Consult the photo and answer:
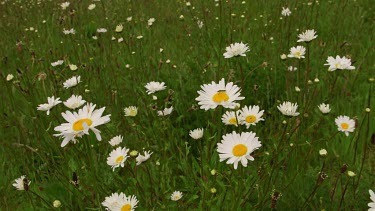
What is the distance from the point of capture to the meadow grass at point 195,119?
1.75 metres

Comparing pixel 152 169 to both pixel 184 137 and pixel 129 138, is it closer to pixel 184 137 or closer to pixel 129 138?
pixel 129 138

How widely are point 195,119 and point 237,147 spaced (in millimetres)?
1257

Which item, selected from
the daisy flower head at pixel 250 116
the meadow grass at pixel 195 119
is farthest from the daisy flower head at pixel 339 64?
the daisy flower head at pixel 250 116

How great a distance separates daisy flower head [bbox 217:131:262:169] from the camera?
1306 mm

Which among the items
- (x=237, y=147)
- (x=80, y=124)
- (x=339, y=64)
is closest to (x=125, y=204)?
(x=80, y=124)

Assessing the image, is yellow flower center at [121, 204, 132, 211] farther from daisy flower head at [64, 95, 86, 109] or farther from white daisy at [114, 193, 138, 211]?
daisy flower head at [64, 95, 86, 109]

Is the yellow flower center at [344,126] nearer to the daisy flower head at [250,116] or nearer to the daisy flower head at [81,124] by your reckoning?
the daisy flower head at [250,116]

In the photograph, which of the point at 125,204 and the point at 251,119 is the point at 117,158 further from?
the point at 251,119

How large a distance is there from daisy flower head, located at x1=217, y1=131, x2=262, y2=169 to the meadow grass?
151mm

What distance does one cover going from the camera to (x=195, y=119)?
262 cm

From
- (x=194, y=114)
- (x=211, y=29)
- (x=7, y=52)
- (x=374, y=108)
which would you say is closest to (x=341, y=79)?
(x=374, y=108)

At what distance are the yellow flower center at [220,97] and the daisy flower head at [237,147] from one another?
0.17 meters

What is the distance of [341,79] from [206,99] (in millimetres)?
1733

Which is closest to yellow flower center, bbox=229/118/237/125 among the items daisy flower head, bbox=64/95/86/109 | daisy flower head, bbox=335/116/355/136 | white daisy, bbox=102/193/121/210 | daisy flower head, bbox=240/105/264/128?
daisy flower head, bbox=240/105/264/128
